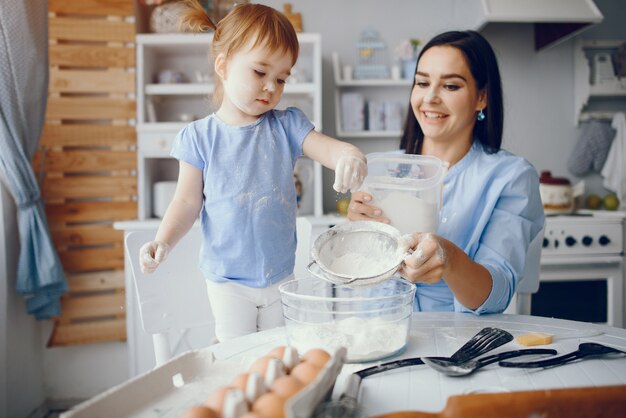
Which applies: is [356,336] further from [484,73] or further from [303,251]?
[484,73]

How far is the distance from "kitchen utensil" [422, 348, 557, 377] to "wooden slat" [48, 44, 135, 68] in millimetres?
2258

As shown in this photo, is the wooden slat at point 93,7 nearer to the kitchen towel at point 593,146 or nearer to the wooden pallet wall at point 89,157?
the wooden pallet wall at point 89,157

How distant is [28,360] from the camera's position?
7.77ft

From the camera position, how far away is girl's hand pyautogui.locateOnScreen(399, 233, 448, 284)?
2.77 ft

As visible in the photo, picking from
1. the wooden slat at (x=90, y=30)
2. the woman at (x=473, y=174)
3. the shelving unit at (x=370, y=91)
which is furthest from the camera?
the shelving unit at (x=370, y=91)

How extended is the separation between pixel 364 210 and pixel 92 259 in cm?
186

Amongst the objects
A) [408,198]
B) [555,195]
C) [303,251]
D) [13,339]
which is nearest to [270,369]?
[408,198]

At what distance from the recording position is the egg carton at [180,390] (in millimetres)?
479

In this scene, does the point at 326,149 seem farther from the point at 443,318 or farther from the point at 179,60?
the point at 179,60

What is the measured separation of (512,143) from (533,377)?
8.50ft

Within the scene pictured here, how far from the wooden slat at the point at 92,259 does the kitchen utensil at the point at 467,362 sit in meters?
2.10

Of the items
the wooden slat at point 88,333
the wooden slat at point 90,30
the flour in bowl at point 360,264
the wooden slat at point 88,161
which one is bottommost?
the wooden slat at point 88,333

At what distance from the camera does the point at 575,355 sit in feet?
2.44

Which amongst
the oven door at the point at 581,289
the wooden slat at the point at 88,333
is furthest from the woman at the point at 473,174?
the wooden slat at the point at 88,333
